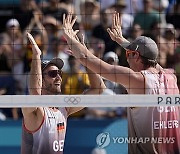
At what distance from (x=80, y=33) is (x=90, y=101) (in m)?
4.17

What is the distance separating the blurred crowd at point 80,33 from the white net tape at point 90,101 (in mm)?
3125

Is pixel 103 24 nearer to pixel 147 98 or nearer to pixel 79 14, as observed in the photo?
pixel 79 14

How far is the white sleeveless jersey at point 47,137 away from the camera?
700 cm

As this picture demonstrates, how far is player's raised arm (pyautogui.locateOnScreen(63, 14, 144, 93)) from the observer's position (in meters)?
6.59

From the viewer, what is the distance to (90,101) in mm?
6961

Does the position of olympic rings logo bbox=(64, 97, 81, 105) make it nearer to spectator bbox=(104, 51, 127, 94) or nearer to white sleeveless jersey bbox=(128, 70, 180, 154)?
white sleeveless jersey bbox=(128, 70, 180, 154)

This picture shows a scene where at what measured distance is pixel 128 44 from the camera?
717 cm

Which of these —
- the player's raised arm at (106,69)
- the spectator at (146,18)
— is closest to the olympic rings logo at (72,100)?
the player's raised arm at (106,69)

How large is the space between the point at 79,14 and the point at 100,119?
235cm

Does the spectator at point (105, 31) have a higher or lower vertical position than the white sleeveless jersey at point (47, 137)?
higher

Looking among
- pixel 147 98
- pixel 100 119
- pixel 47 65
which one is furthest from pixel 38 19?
pixel 147 98

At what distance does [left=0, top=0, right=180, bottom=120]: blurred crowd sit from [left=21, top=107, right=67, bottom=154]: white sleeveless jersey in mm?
3035

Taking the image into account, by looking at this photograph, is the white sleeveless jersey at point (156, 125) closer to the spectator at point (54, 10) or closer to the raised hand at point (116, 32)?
the raised hand at point (116, 32)

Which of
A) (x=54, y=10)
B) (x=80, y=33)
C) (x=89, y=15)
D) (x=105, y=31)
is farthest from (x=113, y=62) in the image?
(x=54, y=10)
